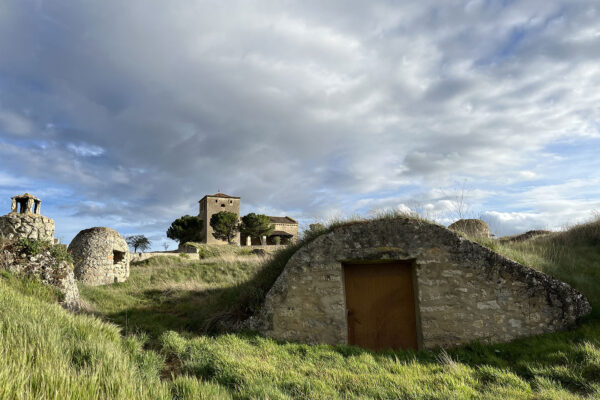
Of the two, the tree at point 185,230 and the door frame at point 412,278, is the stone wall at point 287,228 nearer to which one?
the tree at point 185,230

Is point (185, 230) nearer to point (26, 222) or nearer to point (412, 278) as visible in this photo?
point (26, 222)

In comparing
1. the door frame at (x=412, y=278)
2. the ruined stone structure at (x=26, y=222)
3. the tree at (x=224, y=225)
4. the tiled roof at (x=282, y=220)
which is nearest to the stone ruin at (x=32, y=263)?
the ruined stone structure at (x=26, y=222)

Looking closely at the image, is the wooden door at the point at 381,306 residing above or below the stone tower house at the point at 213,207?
below

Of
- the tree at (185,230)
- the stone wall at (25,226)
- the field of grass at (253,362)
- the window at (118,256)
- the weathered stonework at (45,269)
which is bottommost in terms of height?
the field of grass at (253,362)

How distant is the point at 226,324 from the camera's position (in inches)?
292

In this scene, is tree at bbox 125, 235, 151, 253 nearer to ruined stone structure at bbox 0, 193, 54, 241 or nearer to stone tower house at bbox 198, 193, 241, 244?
stone tower house at bbox 198, 193, 241, 244

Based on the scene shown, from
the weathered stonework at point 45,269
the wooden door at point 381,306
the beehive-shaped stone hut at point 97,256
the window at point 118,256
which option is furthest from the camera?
the window at point 118,256

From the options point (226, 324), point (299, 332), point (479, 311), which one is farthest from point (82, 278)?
point (479, 311)

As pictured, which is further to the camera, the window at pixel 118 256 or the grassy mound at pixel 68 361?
the window at pixel 118 256

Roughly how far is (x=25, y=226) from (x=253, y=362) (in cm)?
908

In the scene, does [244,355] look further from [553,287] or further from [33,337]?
[553,287]

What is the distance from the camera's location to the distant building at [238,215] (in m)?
45.8

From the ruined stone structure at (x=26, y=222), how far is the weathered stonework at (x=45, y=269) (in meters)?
1.17

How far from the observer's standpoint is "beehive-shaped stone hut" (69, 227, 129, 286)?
1329 cm
